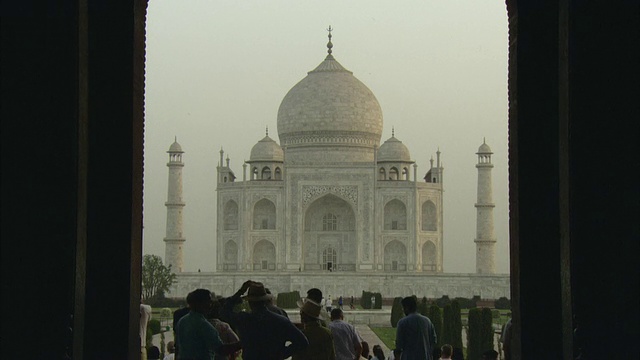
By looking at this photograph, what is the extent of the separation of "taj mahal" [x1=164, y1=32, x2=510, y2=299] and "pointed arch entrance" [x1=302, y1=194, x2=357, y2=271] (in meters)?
0.03

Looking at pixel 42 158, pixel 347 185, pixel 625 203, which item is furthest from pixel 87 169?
pixel 347 185

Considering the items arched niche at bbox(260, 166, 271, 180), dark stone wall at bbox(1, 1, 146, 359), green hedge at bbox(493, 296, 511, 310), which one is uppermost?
arched niche at bbox(260, 166, 271, 180)

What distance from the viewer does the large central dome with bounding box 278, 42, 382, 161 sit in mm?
37188

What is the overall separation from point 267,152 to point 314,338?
32827mm

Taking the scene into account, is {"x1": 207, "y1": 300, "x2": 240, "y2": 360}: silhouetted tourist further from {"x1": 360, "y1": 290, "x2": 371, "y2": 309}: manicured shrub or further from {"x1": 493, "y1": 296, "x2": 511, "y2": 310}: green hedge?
{"x1": 493, "y1": 296, "x2": 511, "y2": 310}: green hedge

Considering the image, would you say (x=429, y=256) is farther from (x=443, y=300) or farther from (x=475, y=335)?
(x=475, y=335)

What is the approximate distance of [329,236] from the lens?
36.4 metres

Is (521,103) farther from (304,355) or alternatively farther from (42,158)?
(304,355)

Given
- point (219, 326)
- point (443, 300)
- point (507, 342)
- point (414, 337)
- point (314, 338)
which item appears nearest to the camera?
point (314, 338)

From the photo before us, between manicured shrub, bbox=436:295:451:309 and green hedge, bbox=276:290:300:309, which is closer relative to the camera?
green hedge, bbox=276:290:300:309

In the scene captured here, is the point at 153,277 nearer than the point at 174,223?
Yes

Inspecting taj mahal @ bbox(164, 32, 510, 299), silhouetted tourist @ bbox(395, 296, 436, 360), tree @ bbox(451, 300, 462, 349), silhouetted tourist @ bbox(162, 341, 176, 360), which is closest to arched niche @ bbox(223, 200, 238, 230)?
taj mahal @ bbox(164, 32, 510, 299)

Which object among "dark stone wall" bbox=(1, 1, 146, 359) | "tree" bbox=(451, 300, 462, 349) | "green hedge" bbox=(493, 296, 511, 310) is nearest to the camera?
"dark stone wall" bbox=(1, 1, 146, 359)

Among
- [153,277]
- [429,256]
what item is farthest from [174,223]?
[429,256]
